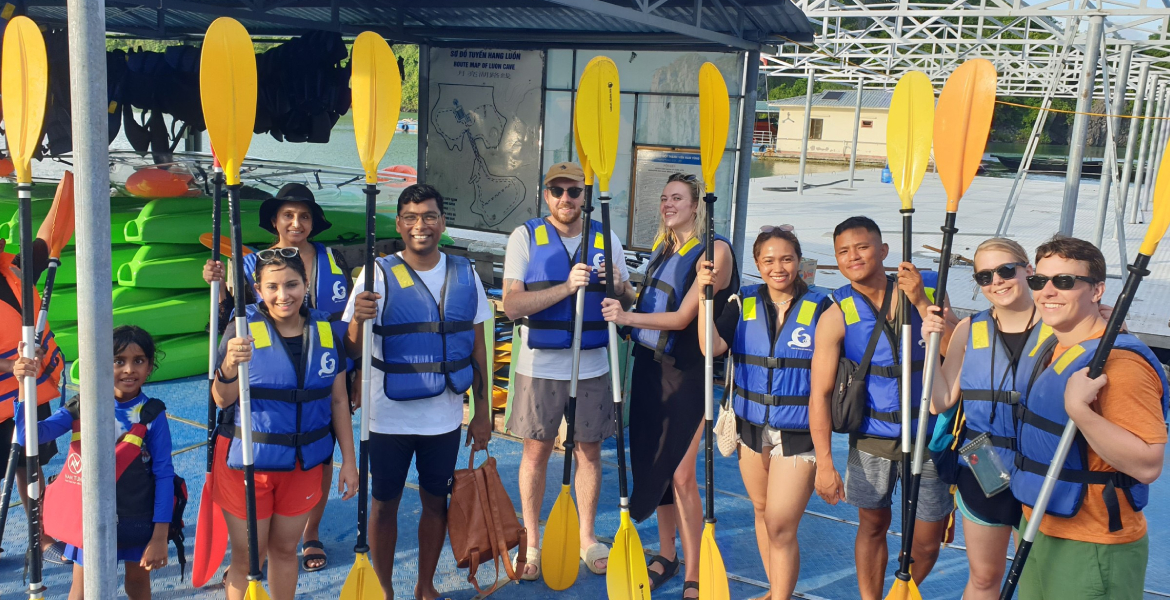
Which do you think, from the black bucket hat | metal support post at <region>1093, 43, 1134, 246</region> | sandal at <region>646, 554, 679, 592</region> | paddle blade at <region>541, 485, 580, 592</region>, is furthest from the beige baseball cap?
metal support post at <region>1093, 43, 1134, 246</region>

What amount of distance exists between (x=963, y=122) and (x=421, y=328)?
78.2 inches

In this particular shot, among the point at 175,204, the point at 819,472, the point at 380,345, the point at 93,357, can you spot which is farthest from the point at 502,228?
the point at 93,357

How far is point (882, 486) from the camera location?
3.12 meters

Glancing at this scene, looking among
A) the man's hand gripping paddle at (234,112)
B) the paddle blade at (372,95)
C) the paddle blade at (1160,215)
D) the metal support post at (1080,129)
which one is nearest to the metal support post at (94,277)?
the man's hand gripping paddle at (234,112)

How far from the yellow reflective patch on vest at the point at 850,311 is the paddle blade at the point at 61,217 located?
290 centimetres

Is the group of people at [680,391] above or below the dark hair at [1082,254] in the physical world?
below

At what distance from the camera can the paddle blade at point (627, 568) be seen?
11.5ft

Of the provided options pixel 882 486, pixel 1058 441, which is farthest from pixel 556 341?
pixel 1058 441

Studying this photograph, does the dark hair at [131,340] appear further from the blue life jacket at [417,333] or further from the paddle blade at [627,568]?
the paddle blade at [627,568]

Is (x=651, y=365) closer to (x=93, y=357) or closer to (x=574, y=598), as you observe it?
(x=574, y=598)

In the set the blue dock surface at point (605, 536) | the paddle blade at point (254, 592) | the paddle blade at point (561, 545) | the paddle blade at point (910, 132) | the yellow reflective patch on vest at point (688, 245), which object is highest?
the paddle blade at point (910, 132)

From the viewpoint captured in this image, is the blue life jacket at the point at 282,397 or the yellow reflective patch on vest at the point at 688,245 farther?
the yellow reflective patch on vest at the point at 688,245

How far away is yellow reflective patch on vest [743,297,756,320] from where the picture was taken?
3303 millimetres

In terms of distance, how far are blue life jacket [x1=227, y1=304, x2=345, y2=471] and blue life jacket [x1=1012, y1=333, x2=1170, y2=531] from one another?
7.35 feet
